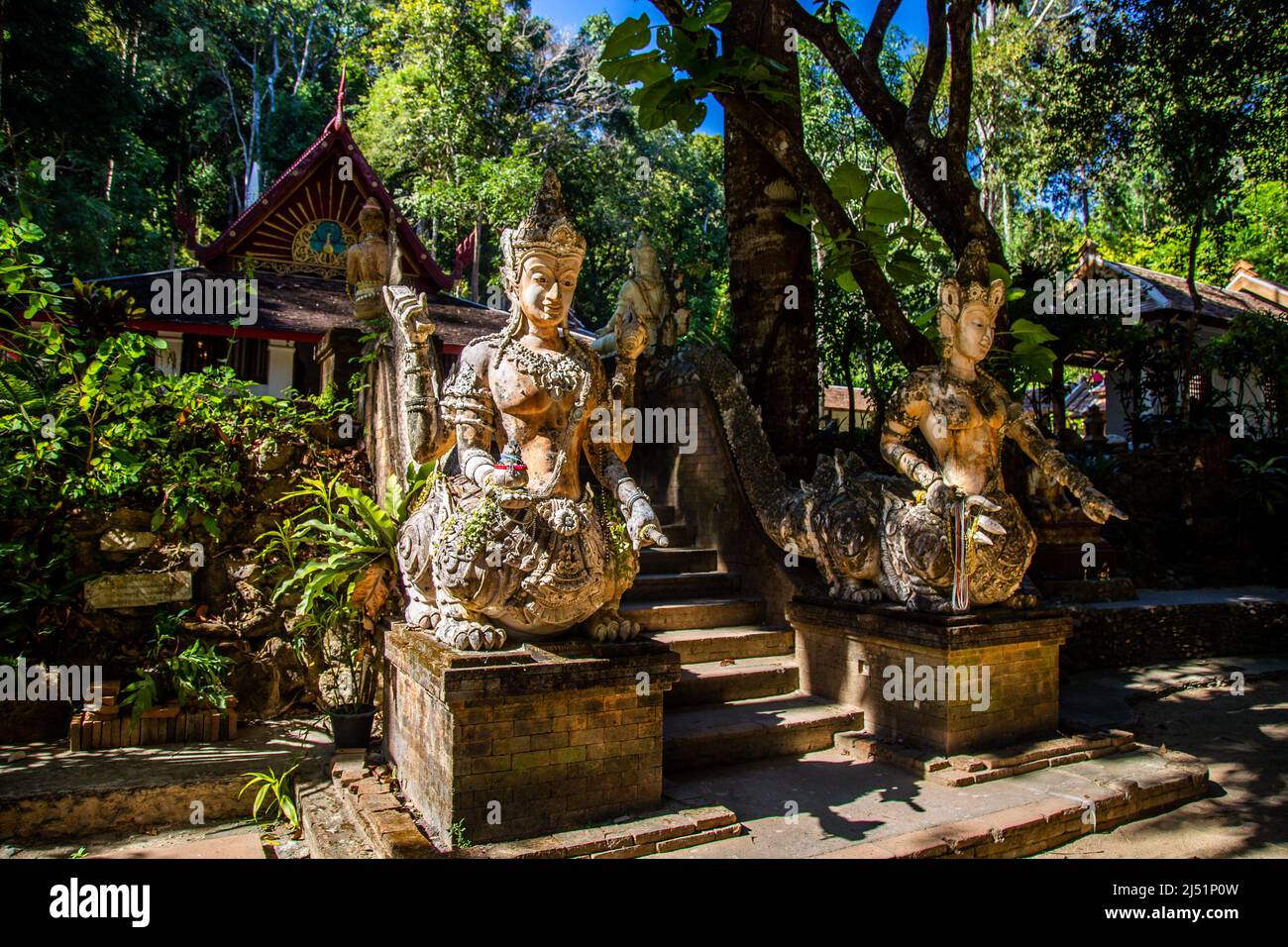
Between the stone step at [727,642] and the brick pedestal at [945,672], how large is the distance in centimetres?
40

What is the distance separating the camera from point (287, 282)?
12.3 metres

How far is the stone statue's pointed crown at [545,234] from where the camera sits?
3.86m

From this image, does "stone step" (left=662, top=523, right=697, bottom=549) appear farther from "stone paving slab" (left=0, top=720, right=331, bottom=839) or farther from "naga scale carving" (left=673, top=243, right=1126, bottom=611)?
"stone paving slab" (left=0, top=720, right=331, bottom=839)

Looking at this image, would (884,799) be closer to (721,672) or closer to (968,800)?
(968,800)

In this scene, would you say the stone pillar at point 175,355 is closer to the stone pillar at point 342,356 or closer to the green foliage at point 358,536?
the stone pillar at point 342,356

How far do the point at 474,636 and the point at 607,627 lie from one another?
0.59 metres

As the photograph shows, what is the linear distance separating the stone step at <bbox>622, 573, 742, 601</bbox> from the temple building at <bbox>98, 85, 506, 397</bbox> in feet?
20.2

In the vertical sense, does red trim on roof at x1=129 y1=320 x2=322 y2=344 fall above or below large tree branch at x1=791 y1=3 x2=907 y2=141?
below

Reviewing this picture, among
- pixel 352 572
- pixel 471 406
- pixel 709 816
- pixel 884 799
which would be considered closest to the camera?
pixel 709 816

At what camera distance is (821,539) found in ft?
18.0

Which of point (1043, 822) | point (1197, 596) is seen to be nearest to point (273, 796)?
point (1043, 822)

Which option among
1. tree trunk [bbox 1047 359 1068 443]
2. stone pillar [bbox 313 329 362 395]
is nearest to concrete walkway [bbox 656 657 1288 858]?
stone pillar [bbox 313 329 362 395]

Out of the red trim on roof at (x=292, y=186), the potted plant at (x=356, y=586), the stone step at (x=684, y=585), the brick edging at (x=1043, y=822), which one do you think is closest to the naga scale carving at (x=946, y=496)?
the stone step at (x=684, y=585)

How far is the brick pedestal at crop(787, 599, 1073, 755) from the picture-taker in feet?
15.4
